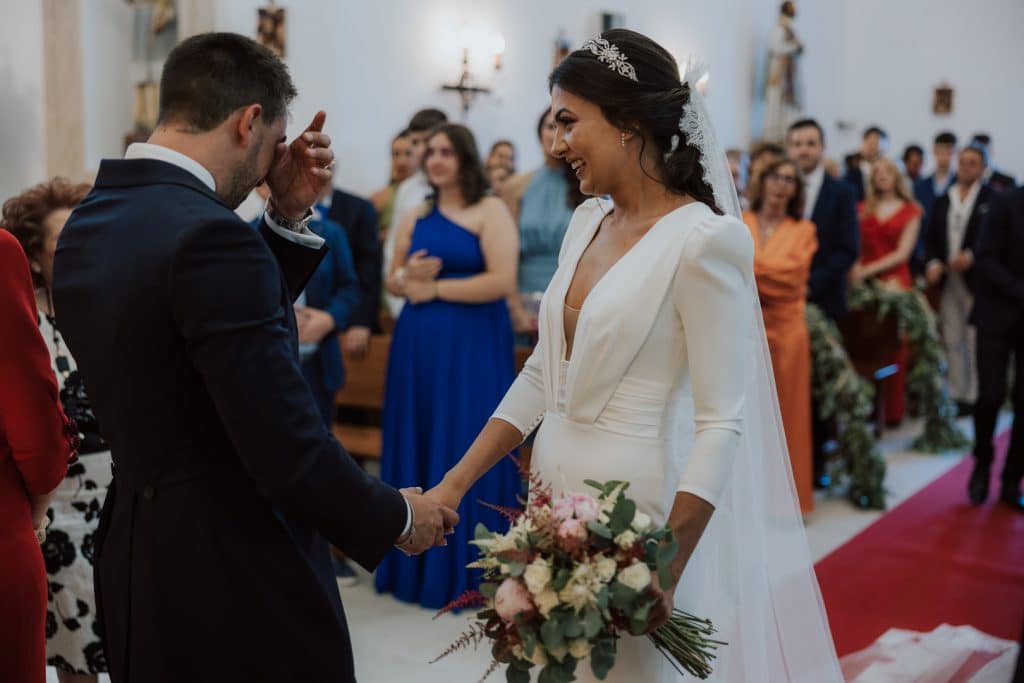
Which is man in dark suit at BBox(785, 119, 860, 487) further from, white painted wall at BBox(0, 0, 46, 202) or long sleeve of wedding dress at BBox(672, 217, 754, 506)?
long sleeve of wedding dress at BBox(672, 217, 754, 506)

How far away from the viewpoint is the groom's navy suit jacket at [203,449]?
4.84 feet

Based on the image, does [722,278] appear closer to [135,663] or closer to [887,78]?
[135,663]

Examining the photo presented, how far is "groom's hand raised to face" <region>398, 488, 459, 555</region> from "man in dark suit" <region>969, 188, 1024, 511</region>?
14.5 ft

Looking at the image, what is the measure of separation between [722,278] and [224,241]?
87 cm

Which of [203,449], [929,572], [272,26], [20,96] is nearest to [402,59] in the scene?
[272,26]

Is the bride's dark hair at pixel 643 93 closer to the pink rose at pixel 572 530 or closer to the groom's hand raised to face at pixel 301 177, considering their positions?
the groom's hand raised to face at pixel 301 177

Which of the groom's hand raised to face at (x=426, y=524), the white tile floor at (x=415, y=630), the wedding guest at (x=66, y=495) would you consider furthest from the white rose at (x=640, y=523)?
the white tile floor at (x=415, y=630)

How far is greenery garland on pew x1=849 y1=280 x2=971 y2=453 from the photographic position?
6.64 metres

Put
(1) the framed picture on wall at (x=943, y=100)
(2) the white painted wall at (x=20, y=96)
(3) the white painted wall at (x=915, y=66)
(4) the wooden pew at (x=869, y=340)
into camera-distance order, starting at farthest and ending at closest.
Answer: (1) the framed picture on wall at (x=943, y=100)
(3) the white painted wall at (x=915, y=66)
(4) the wooden pew at (x=869, y=340)
(2) the white painted wall at (x=20, y=96)

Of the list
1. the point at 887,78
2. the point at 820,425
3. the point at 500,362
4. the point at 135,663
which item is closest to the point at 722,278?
the point at 135,663

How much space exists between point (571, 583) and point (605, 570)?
57mm

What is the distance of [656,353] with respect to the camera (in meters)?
1.94

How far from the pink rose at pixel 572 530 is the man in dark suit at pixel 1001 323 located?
4.44 meters

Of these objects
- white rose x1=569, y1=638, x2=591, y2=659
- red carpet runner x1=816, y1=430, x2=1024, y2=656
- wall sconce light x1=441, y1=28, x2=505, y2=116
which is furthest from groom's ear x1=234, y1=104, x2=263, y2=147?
wall sconce light x1=441, y1=28, x2=505, y2=116
